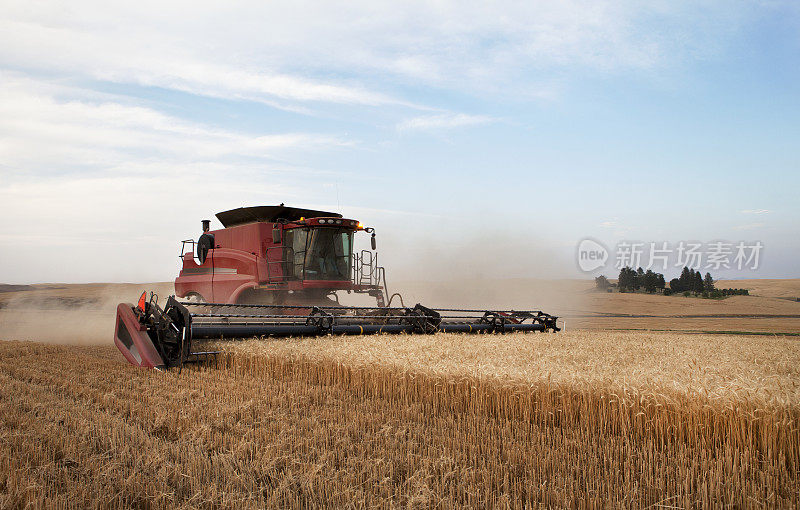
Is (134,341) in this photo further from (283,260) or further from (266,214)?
(266,214)

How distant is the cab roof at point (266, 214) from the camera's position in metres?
11.7

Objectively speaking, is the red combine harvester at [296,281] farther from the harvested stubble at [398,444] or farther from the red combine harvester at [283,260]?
the harvested stubble at [398,444]

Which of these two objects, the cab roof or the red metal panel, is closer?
the red metal panel

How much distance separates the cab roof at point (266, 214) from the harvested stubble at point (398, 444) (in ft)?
21.4

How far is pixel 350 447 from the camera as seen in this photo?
3.43 m

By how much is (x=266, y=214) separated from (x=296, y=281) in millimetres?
2021

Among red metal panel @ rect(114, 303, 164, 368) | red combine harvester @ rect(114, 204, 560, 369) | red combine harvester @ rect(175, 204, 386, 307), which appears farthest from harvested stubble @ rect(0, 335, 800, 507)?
red combine harvester @ rect(175, 204, 386, 307)

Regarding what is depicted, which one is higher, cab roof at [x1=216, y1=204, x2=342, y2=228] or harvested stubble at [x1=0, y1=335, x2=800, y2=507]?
cab roof at [x1=216, y1=204, x2=342, y2=228]

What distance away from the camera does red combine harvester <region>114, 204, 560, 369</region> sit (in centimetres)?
879

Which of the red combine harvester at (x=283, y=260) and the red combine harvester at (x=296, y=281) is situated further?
the red combine harvester at (x=283, y=260)

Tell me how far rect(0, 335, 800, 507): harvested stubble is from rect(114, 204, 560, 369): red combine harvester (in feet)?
9.85

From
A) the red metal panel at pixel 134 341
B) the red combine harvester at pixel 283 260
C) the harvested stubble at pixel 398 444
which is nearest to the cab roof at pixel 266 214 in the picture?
the red combine harvester at pixel 283 260

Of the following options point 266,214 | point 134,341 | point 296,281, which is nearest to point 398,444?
point 134,341

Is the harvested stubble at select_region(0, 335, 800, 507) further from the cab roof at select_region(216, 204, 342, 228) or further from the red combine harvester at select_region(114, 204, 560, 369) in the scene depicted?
the cab roof at select_region(216, 204, 342, 228)
